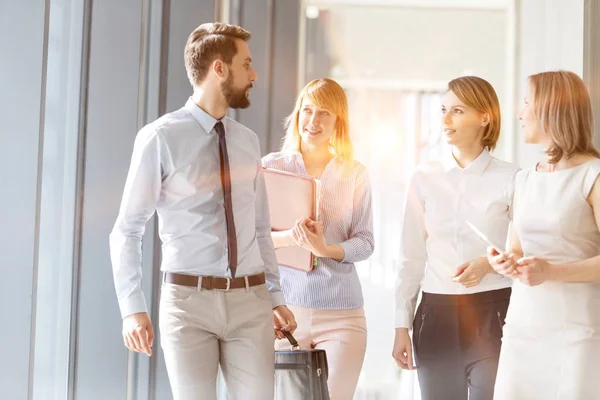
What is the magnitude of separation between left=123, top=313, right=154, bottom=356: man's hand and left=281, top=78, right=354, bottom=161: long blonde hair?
0.89m

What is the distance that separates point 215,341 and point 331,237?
0.65 meters

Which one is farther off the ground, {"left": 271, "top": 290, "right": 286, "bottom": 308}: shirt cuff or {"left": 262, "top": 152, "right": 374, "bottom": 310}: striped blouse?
{"left": 262, "top": 152, "right": 374, "bottom": 310}: striped blouse

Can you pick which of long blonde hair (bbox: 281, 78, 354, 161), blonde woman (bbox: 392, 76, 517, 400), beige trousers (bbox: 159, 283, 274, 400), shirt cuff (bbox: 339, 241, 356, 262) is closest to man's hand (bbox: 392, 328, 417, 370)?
blonde woman (bbox: 392, 76, 517, 400)

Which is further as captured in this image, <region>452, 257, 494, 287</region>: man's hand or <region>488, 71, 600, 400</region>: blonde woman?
<region>452, 257, 494, 287</region>: man's hand

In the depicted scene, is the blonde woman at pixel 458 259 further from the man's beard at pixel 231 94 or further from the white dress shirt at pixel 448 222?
the man's beard at pixel 231 94

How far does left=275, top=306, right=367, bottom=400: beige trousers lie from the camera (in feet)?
7.87

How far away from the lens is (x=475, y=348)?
7.22 feet

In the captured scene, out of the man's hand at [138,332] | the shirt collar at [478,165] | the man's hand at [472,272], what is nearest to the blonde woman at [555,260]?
the man's hand at [472,272]

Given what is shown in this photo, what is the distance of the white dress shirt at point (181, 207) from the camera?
6.45 feet

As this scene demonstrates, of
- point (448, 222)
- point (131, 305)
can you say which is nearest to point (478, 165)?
point (448, 222)

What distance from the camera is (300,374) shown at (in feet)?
6.93

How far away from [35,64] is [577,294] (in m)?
2.16

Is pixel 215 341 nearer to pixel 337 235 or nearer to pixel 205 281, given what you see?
pixel 205 281

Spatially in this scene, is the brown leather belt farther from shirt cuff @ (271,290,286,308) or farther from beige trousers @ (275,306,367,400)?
beige trousers @ (275,306,367,400)
